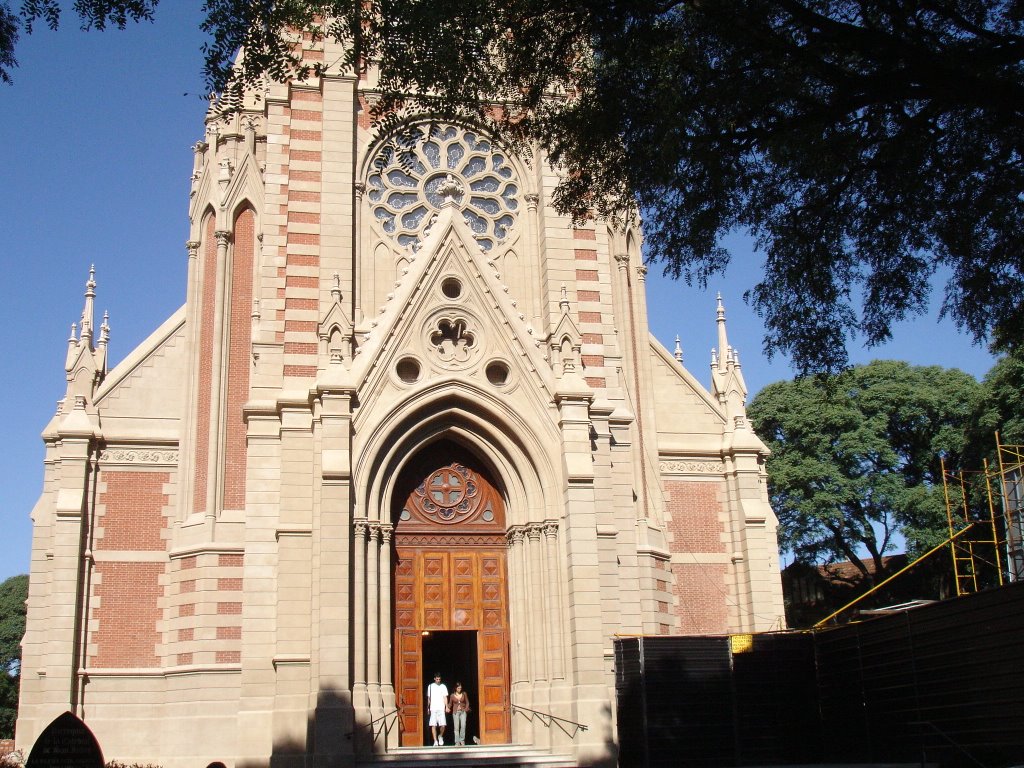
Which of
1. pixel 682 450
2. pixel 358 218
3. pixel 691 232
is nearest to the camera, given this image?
pixel 691 232

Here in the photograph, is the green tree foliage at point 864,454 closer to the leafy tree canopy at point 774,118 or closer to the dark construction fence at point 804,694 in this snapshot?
the dark construction fence at point 804,694

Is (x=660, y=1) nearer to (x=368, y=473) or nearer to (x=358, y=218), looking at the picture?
(x=368, y=473)

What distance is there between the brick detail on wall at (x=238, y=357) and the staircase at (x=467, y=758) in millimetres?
8086

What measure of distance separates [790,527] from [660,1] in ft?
119

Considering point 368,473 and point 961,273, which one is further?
point 368,473

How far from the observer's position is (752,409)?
49312 mm

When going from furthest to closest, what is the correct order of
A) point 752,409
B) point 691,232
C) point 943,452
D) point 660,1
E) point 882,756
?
point 752,409, point 943,452, point 882,756, point 691,232, point 660,1

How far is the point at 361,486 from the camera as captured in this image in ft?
74.5

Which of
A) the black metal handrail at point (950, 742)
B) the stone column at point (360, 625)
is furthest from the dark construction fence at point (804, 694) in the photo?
the stone column at point (360, 625)

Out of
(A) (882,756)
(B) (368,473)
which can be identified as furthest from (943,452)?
(B) (368,473)

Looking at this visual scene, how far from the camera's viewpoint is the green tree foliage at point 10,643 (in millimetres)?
58094

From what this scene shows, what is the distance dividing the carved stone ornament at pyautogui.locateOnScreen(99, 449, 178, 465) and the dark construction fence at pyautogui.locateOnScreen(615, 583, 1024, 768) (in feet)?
41.0

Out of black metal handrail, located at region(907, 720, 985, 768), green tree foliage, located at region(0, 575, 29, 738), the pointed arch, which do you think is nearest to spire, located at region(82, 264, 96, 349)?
the pointed arch

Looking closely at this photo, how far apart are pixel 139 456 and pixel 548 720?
1261 centimetres
